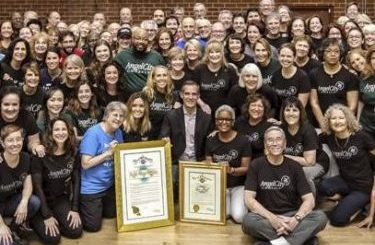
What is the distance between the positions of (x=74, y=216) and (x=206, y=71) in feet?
6.53

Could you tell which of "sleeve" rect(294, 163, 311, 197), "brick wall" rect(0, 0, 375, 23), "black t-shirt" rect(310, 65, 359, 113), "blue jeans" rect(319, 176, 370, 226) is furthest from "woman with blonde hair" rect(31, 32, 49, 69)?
"brick wall" rect(0, 0, 375, 23)

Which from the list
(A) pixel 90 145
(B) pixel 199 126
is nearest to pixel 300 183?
(B) pixel 199 126

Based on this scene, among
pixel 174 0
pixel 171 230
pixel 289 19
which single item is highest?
pixel 174 0

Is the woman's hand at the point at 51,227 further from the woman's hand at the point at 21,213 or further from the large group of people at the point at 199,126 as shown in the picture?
the woman's hand at the point at 21,213

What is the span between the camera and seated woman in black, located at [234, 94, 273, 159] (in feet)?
16.7

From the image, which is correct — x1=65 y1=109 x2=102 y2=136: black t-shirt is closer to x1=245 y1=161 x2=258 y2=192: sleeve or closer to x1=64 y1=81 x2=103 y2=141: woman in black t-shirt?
x1=64 y1=81 x2=103 y2=141: woman in black t-shirt

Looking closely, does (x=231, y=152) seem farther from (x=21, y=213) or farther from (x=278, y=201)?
(x=21, y=213)

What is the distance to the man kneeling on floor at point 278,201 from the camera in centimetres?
437

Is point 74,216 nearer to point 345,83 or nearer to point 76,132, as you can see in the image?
point 76,132

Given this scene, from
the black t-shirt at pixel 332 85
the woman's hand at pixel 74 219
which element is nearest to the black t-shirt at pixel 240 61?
the black t-shirt at pixel 332 85

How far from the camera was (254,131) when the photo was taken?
5191mm

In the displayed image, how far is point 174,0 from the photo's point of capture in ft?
31.5

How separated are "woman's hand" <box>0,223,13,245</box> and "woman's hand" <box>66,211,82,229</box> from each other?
545 millimetres

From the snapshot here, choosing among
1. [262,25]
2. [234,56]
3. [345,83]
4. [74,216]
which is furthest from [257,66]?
[74,216]
